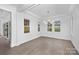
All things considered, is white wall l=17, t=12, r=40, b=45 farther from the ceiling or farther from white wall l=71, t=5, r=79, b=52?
white wall l=71, t=5, r=79, b=52

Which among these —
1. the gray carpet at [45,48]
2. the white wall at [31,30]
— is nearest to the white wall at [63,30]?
the gray carpet at [45,48]

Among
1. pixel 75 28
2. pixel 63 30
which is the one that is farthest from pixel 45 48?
pixel 75 28

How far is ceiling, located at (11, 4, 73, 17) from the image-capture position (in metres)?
1.81

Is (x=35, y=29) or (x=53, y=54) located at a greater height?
(x=35, y=29)

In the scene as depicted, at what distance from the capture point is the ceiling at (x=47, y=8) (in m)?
1.81

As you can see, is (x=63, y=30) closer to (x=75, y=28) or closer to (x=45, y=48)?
(x=75, y=28)

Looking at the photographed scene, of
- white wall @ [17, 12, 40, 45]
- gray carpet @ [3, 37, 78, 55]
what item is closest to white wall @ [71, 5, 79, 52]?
gray carpet @ [3, 37, 78, 55]

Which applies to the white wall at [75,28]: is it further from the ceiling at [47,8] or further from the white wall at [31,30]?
the white wall at [31,30]

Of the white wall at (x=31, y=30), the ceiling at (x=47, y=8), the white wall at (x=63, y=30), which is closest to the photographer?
the ceiling at (x=47, y=8)
